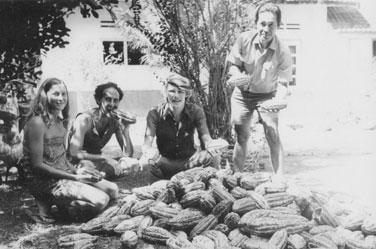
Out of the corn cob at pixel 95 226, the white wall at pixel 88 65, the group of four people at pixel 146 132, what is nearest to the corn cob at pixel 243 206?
the corn cob at pixel 95 226

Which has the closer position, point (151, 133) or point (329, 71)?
point (151, 133)

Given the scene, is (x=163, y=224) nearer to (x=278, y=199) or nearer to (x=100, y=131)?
(x=278, y=199)

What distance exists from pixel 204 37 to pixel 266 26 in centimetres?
75

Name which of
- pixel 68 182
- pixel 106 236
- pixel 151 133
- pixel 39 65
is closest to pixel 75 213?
pixel 68 182

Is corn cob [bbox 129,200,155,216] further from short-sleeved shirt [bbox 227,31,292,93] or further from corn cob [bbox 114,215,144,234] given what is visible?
short-sleeved shirt [bbox 227,31,292,93]

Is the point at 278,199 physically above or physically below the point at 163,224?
above

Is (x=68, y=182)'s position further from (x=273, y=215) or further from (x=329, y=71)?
(x=329, y=71)

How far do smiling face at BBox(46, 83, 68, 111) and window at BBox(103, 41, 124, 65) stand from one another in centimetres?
132

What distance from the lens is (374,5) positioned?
141 inches

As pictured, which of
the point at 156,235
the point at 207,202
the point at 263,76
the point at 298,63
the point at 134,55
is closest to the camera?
the point at 156,235

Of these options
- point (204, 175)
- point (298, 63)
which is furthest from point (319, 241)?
point (298, 63)

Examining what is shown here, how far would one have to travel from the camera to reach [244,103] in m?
4.29

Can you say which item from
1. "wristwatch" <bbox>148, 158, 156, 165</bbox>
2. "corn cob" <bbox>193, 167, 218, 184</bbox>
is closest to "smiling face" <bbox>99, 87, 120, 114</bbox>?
"wristwatch" <bbox>148, 158, 156, 165</bbox>

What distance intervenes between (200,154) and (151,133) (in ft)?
1.66
